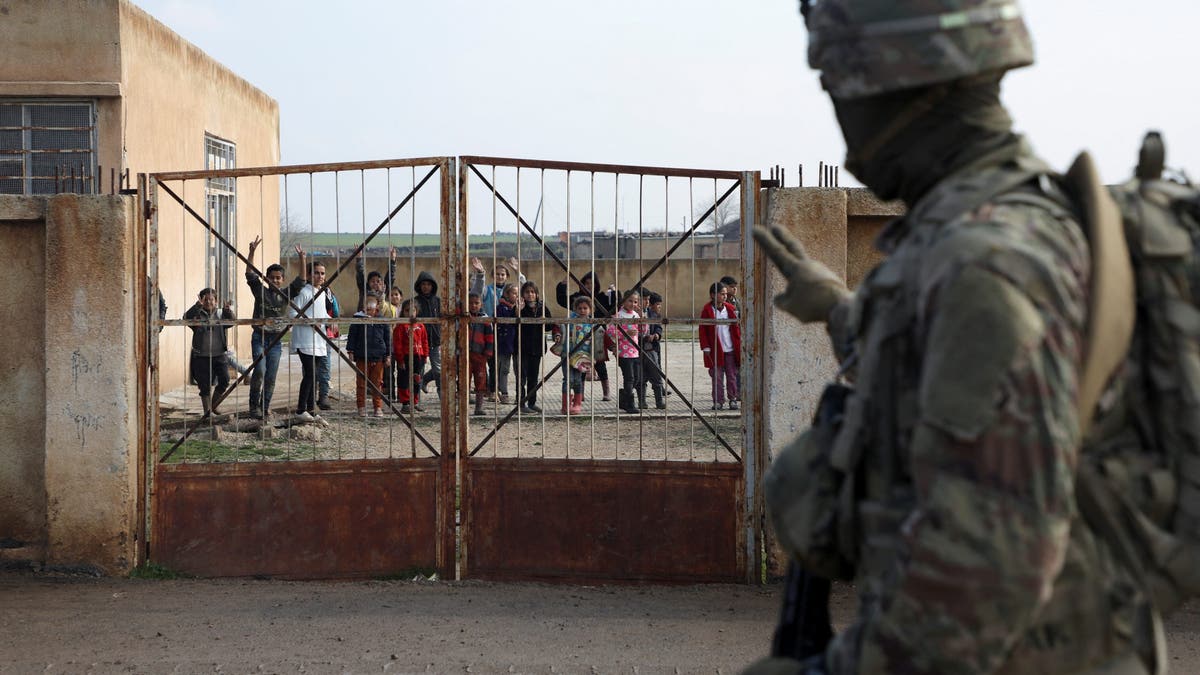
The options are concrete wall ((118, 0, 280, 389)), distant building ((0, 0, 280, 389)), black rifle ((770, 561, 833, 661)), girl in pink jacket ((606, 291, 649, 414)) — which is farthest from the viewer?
concrete wall ((118, 0, 280, 389))

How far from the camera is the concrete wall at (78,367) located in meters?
6.42

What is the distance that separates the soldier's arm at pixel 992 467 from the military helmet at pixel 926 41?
Answer: 34cm

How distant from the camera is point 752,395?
643 cm

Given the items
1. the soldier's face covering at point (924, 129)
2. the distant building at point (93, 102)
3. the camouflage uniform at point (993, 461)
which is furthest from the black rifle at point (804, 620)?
the distant building at point (93, 102)

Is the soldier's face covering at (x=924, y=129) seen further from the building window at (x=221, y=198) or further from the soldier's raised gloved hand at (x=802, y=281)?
the building window at (x=221, y=198)

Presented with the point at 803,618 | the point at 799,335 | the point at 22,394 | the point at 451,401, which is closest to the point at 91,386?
the point at 22,394

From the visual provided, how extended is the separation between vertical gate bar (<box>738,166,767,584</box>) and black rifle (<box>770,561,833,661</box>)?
433cm

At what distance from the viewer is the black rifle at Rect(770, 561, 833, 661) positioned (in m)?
2.04

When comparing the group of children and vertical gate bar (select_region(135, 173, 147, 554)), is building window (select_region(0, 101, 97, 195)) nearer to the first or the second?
the group of children

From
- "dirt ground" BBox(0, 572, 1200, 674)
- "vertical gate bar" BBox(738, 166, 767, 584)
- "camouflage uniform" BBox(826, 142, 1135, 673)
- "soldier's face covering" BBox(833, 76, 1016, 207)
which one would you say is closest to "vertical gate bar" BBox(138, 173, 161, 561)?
"dirt ground" BBox(0, 572, 1200, 674)

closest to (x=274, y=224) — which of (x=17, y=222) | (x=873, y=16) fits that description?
(x=17, y=222)

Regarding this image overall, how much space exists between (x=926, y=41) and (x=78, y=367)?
19.0 feet

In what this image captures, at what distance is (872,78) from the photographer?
5.70ft

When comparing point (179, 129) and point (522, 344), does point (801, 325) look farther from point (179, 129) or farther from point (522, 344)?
point (179, 129)
